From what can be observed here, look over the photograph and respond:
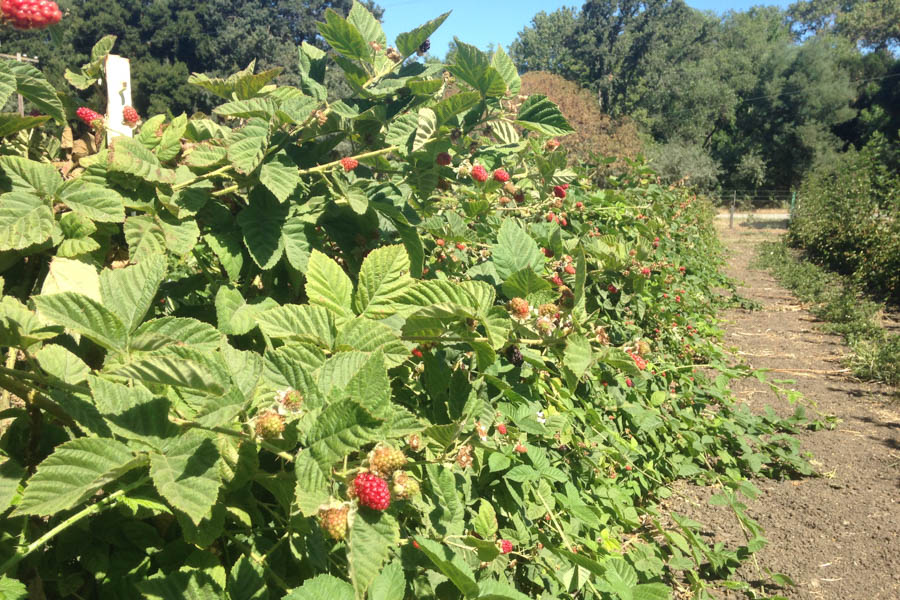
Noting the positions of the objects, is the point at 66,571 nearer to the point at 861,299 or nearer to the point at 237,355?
the point at 237,355

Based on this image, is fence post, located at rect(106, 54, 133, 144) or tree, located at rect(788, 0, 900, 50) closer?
A: fence post, located at rect(106, 54, 133, 144)

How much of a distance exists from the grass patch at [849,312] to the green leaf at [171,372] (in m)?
6.76

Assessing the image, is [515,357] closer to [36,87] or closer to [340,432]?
[340,432]

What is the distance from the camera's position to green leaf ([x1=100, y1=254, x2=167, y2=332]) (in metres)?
0.75

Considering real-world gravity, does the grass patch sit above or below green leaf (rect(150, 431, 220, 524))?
below

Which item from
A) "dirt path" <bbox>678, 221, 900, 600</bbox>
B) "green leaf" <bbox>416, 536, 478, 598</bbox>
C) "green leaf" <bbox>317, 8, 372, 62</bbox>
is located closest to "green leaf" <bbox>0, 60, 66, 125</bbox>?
"green leaf" <bbox>317, 8, 372, 62</bbox>

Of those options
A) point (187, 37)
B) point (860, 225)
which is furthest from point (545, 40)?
point (860, 225)

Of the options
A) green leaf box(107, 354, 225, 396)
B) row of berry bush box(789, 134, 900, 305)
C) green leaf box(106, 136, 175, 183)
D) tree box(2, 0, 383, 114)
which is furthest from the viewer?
tree box(2, 0, 383, 114)

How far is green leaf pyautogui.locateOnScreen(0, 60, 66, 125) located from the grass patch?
6.80 meters

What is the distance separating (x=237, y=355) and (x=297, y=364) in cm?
13

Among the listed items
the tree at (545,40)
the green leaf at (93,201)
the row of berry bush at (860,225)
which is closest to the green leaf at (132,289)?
the green leaf at (93,201)

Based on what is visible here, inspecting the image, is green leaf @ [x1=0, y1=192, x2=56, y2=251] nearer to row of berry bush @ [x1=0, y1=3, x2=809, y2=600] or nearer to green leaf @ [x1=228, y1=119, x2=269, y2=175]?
row of berry bush @ [x1=0, y1=3, x2=809, y2=600]

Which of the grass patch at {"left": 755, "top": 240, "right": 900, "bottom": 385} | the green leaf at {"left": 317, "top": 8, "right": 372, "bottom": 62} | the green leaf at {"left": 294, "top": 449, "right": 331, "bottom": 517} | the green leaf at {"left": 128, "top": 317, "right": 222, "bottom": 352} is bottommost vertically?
the grass patch at {"left": 755, "top": 240, "right": 900, "bottom": 385}

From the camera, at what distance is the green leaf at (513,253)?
1.12 metres
